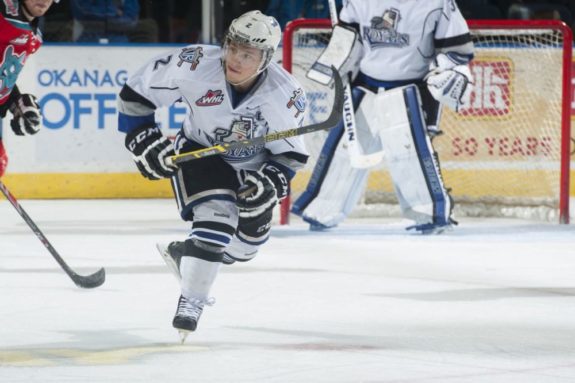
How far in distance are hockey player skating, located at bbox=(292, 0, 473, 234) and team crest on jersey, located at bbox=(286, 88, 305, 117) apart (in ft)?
8.30

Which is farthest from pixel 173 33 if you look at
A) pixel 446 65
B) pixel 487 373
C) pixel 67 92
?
pixel 487 373

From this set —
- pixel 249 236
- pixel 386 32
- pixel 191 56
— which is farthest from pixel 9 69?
pixel 386 32

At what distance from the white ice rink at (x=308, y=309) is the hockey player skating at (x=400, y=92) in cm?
23

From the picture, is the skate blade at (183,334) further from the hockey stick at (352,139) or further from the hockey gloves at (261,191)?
the hockey stick at (352,139)

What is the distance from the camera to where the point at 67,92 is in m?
7.96

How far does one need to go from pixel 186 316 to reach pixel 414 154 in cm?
300

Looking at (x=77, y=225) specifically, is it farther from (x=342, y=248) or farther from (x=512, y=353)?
(x=512, y=353)

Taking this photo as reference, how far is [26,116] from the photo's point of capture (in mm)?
4789

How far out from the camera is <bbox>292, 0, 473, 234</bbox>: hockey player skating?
656cm

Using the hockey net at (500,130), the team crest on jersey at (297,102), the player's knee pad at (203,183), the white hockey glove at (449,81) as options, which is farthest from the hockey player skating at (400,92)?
the player's knee pad at (203,183)

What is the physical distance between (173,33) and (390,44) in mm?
1949

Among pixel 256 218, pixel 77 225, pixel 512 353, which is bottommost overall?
pixel 77 225

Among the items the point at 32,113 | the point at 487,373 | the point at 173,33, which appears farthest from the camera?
the point at 173,33

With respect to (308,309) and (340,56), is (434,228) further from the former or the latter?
(308,309)
